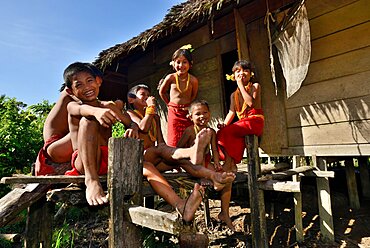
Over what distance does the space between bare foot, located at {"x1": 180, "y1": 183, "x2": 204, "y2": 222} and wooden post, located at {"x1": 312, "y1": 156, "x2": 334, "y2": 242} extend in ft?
9.25

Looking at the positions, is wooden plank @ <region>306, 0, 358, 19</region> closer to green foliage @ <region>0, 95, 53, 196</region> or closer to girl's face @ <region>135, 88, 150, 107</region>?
girl's face @ <region>135, 88, 150, 107</region>

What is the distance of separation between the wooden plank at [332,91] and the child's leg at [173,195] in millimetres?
2833

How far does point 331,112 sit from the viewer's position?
3.83m

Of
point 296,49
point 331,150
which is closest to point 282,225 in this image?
point 331,150

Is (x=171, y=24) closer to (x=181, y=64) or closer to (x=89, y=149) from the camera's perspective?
(x=181, y=64)

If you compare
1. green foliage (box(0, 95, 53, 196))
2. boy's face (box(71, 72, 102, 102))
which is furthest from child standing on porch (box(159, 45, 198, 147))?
green foliage (box(0, 95, 53, 196))

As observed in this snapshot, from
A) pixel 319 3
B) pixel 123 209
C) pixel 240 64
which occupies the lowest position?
pixel 123 209

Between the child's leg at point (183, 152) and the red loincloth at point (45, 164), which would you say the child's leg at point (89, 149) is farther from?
the red loincloth at point (45, 164)

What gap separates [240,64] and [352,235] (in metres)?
3.19

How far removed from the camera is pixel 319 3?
396cm

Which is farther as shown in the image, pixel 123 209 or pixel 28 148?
pixel 28 148

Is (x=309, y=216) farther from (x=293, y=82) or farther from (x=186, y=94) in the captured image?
Answer: (x=186, y=94)

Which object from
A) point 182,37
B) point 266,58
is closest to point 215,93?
point 266,58

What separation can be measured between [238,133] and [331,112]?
4.94 ft
